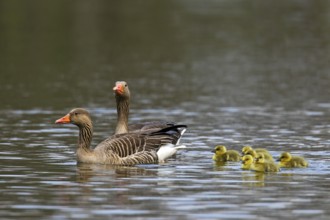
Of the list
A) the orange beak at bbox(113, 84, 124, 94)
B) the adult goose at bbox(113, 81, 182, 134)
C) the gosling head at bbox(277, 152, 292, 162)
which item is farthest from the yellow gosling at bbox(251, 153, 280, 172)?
the orange beak at bbox(113, 84, 124, 94)

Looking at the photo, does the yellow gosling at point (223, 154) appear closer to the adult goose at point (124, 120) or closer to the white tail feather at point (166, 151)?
the white tail feather at point (166, 151)

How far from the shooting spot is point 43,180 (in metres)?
16.8

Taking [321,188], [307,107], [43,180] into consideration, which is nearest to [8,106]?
[307,107]

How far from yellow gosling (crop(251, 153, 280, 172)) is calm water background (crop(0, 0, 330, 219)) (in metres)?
0.17

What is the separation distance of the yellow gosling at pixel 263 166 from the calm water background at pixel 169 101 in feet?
0.56

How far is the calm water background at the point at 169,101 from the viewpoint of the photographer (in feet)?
49.4

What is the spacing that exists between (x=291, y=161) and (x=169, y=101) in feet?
35.2

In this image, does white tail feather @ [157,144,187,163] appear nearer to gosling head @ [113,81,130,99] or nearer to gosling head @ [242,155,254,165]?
gosling head @ [242,155,254,165]

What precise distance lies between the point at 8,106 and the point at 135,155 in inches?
345

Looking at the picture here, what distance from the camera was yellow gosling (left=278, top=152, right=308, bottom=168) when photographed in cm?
1783

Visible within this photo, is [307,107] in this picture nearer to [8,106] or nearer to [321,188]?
[8,106]

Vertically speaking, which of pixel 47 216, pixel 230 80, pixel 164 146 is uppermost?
pixel 230 80

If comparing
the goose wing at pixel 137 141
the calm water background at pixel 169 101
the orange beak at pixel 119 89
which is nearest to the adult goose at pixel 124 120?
the orange beak at pixel 119 89

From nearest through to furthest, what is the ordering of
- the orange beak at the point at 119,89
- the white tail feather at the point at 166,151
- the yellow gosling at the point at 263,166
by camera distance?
the yellow gosling at the point at 263,166
the white tail feather at the point at 166,151
the orange beak at the point at 119,89
